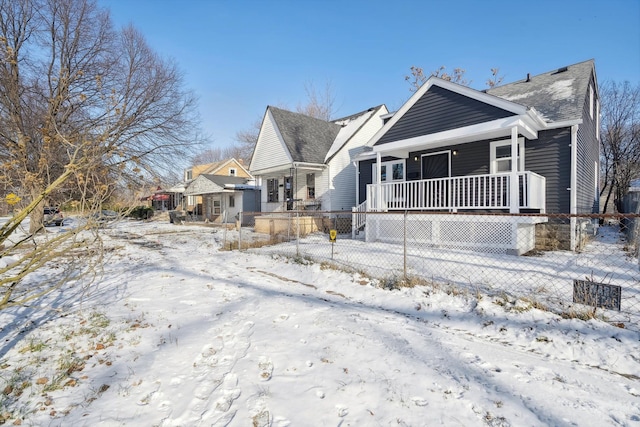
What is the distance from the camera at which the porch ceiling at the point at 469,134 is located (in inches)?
345

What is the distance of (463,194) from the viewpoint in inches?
366

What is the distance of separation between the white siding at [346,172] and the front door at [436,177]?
5.12 metres

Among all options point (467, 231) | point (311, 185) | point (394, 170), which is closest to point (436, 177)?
point (394, 170)

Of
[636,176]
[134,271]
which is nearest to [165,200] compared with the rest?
[134,271]

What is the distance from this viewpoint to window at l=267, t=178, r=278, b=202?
19.2 meters

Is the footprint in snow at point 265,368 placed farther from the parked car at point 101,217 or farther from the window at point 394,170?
the window at point 394,170

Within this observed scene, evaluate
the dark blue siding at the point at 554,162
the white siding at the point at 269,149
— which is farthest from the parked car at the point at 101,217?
the white siding at the point at 269,149

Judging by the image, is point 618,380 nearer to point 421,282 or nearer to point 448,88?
point 421,282

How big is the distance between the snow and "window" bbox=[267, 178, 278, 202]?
14034 millimetres

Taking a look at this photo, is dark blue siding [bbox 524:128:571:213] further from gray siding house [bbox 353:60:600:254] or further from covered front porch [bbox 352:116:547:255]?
covered front porch [bbox 352:116:547:255]

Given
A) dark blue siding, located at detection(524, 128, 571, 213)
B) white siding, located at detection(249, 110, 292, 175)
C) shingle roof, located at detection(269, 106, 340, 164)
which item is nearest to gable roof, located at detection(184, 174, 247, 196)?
white siding, located at detection(249, 110, 292, 175)

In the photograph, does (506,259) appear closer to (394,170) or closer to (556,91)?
(394,170)

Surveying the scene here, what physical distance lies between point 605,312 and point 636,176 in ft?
79.7

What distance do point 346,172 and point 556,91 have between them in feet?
31.4
